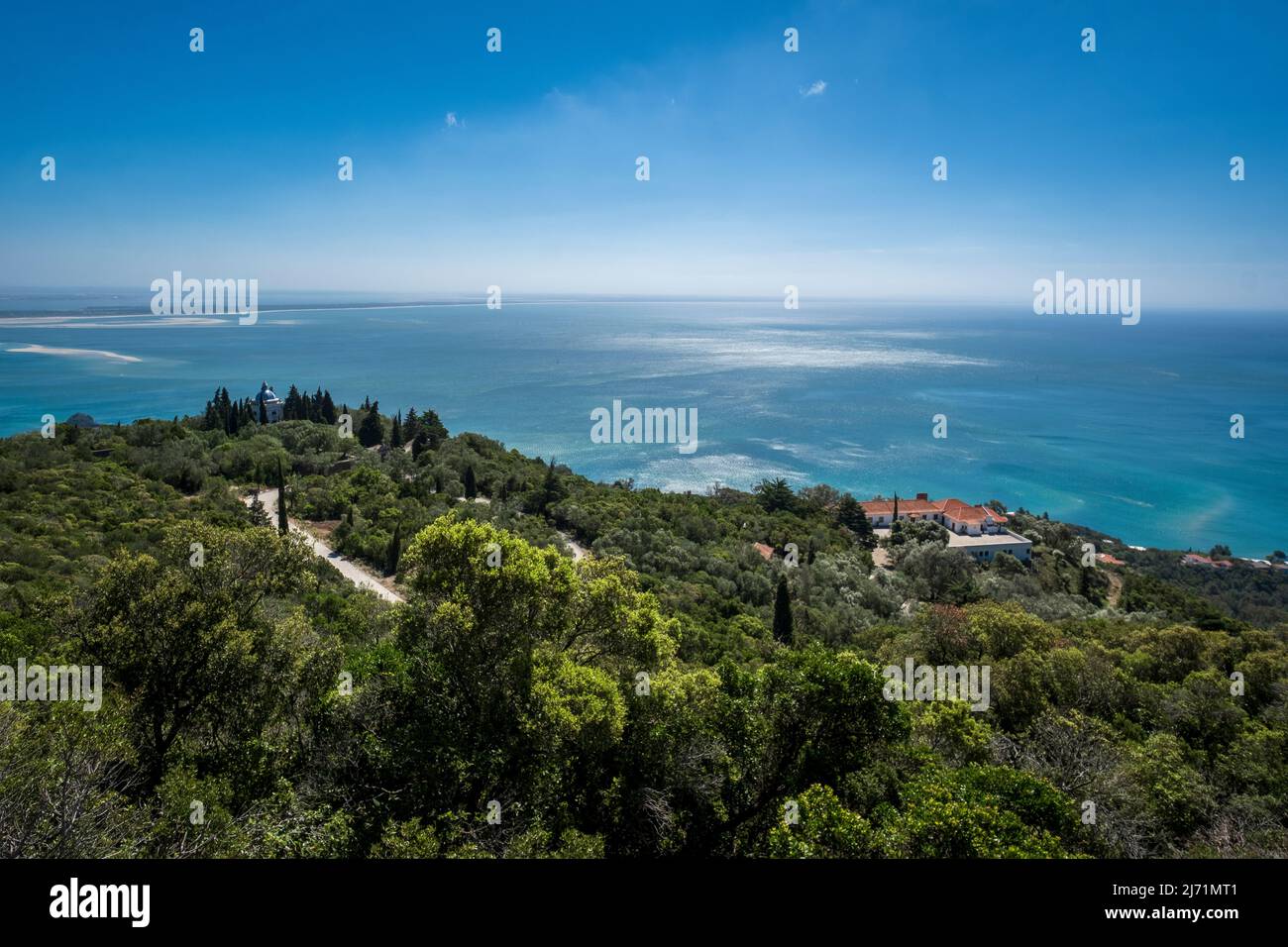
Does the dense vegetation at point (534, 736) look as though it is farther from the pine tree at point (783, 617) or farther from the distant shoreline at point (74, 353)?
the distant shoreline at point (74, 353)

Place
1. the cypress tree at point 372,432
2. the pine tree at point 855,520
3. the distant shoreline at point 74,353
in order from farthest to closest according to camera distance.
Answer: the distant shoreline at point 74,353, the cypress tree at point 372,432, the pine tree at point 855,520

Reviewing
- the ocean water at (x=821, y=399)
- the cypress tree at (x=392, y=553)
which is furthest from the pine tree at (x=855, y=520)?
the cypress tree at (x=392, y=553)

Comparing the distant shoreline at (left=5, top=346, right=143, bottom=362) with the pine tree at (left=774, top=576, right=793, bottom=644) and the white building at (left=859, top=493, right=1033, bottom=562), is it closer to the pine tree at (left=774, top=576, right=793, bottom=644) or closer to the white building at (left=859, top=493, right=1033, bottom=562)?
the white building at (left=859, top=493, right=1033, bottom=562)

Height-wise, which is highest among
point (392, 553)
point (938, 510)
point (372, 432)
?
point (372, 432)

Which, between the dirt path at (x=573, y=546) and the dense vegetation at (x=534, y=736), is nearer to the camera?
the dense vegetation at (x=534, y=736)

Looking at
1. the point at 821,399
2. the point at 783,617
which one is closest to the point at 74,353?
the point at 821,399

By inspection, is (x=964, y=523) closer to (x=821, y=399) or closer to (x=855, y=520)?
(x=855, y=520)

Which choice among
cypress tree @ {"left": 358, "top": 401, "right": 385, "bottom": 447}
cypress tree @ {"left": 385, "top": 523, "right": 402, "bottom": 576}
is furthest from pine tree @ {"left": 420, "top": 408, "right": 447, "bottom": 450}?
cypress tree @ {"left": 385, "top": 523, "right": 402, "bottom": 576}

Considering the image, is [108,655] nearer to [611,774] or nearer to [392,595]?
[611,774]

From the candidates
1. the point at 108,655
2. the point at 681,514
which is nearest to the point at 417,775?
the point at 108,655

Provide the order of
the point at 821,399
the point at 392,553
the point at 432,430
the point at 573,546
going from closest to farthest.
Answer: the point at 392,553, the point at 573,546, the point at 432,430, the point at 821,399
